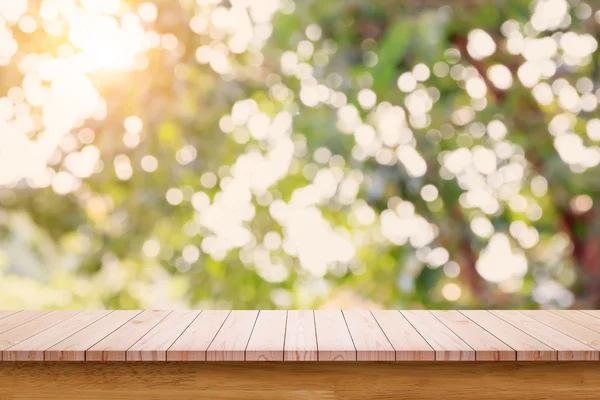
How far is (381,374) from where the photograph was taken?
1870 millimetres

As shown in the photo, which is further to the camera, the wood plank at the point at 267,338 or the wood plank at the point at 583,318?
the wood plank at the point at 583,318

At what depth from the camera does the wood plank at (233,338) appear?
1.85m

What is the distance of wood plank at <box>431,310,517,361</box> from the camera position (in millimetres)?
1850

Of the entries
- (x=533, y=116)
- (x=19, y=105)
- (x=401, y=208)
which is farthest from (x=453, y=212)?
(x=19, y=105)

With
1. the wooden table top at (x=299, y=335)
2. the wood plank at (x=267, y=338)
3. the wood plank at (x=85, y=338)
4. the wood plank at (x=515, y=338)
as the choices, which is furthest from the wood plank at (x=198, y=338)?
the wood plank at (x=515, y=338)

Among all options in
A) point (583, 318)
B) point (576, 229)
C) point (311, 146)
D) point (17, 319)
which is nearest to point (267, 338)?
point (17, 319)

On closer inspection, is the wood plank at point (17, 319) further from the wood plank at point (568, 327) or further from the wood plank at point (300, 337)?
the wood plank at point (568, 327)

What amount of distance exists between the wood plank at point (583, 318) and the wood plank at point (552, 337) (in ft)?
0.45

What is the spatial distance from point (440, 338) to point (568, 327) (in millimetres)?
488

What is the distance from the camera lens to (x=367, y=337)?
79.9 inches

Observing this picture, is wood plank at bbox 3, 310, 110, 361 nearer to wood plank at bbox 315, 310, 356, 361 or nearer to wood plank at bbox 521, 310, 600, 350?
wood plank at bbox 315, 310, 356, 361

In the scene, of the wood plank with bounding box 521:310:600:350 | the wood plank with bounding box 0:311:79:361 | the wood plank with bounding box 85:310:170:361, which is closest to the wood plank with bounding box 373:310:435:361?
the wood plank with bounding box 521:310:600:350

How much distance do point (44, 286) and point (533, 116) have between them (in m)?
4.59

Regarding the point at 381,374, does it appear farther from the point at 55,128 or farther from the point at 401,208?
the point at 55,128
